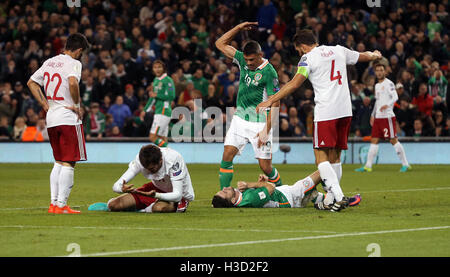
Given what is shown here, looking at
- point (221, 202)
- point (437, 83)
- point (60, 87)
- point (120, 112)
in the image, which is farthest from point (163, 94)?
point (60, 87)

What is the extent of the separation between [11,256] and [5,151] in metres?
21.4

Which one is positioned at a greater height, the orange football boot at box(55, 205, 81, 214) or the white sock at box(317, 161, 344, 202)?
the white sock at box(317, 161, 344, 202)

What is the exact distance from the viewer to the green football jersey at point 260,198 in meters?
11.7

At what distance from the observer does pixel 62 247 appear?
24.9 ft

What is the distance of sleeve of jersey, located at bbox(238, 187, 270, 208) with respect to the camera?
38.5 feet

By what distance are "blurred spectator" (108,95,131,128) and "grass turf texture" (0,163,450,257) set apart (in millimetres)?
12577

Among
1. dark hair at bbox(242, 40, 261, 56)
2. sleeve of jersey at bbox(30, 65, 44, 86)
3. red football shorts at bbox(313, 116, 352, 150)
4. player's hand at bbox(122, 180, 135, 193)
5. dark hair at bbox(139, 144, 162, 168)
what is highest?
dark hair at bbox(242, 40, 261, 56)

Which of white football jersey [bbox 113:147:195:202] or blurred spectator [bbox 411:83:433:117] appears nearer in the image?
white football jersey [bbox 113:147:195:202]

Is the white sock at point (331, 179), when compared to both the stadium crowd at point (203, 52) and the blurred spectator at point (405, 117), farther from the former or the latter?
the blurred spectator at point (405, 117)

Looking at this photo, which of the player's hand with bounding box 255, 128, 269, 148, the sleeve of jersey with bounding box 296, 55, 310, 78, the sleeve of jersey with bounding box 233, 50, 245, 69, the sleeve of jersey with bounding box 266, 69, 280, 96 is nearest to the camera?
the sleeve of jersey with bounding box 296, 55, 310, 78

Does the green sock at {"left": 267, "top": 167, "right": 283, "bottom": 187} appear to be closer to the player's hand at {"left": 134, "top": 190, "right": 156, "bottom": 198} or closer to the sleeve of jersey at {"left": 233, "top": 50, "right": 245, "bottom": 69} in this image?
the sleeve of jersey at {"left": 233, "top": 50, "right": 245, "bottom": 69}

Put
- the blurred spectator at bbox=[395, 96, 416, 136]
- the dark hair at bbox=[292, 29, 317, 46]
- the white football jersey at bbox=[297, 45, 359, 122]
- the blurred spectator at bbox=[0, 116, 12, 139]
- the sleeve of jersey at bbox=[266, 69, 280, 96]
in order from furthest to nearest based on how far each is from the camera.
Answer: the blurred spectator at bbox=[0, 116, 12, 139], the blurred spectator at bbox=[395, 96, 416, 136], the sleeve of jersey at bbox=[266, 69, 280, 96], the dark hair at bbox=[292, 29, 317, 46], the white football jersey at bbox=[297, 45, 359, 122]

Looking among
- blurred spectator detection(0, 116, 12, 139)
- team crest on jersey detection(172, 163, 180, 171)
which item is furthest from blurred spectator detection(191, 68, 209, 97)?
team crest on jersey detection(172, 163, 180, 171)
